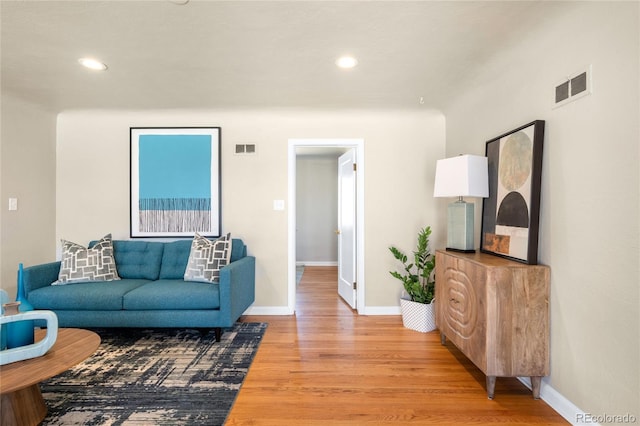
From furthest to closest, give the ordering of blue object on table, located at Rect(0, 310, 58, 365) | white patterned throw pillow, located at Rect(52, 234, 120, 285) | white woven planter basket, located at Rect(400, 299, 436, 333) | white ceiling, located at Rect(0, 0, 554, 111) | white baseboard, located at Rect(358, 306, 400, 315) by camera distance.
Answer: white baseboard, located at Rect(358, 306, 400, 315)
white woven planter basket, located at Rect(400, 299, 436, 333)
white patterned throw pillow, located at Rect(52, 234, 120, 285)
white ceiling, located at Rect(0, 0, 554, 111)
blue object on table, located at Rect(0, 310, 58, 365)

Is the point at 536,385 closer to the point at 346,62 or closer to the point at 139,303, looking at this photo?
the point at 346,62

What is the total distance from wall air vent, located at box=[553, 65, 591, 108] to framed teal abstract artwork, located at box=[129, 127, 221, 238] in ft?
9.81

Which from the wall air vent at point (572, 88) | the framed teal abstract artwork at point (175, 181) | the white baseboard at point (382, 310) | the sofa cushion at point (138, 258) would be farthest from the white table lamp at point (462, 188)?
the sofa cushion at point (138, 258)

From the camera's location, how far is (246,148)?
3.32 m

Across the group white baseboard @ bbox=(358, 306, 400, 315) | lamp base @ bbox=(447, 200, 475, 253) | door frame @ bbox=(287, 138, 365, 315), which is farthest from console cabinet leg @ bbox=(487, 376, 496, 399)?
door frame @ bbox=(287, 138, 365, 315)

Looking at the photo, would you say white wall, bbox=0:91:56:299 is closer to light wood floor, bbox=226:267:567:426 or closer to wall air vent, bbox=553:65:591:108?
light wood floor, bbox=226:267:567:426

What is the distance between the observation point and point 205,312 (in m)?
2.53

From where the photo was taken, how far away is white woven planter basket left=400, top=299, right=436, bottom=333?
2822mm

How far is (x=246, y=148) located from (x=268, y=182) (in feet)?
1.50

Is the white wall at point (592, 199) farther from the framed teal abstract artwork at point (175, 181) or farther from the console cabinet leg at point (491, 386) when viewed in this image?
the framed teal abstract artwork at point (175, 181)

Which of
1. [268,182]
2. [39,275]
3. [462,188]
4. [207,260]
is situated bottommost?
[39,275]

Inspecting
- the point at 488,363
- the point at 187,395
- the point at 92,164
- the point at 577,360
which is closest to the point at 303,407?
the point at 187,395


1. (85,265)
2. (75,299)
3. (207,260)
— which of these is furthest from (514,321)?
(85,265)

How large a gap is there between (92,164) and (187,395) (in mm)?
2886
